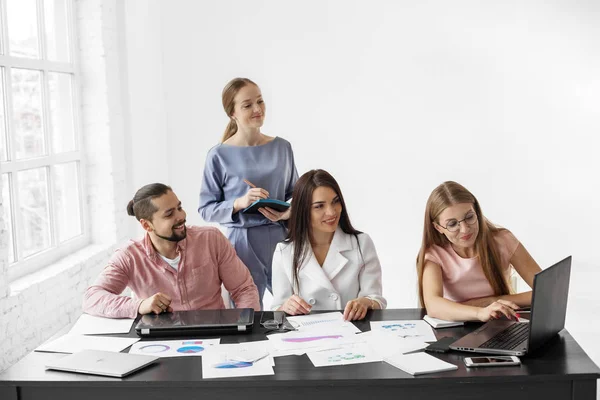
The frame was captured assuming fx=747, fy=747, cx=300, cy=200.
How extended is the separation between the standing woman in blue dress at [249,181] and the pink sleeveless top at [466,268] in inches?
36.2

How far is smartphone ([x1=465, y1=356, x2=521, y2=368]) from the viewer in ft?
7.06

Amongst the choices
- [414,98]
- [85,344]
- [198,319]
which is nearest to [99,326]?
[85,344]

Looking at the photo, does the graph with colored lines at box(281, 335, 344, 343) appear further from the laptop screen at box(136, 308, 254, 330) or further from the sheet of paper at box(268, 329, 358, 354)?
the laptop screen at box(136, 308, 254, 330)

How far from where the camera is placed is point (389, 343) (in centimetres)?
239

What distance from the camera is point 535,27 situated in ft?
20.5

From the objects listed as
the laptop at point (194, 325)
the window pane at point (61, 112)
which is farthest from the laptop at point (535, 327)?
the window pane at point (61, 112)

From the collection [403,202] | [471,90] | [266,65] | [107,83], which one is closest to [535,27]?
[471,90]

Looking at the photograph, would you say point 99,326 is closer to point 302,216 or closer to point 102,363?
point 102,363

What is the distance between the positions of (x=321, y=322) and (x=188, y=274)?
663 millimetres

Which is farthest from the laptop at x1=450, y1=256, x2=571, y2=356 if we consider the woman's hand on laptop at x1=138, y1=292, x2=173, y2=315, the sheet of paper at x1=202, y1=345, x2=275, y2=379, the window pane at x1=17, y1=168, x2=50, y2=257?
the window pane at x1=17, y1=168, x2=50, y2=257

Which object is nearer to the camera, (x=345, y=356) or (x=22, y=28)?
(x=345, y=356)

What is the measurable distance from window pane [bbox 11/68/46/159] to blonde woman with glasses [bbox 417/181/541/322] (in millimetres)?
2117

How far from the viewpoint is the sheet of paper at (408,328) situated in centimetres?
246

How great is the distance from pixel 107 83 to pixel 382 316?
2651 millimetres
